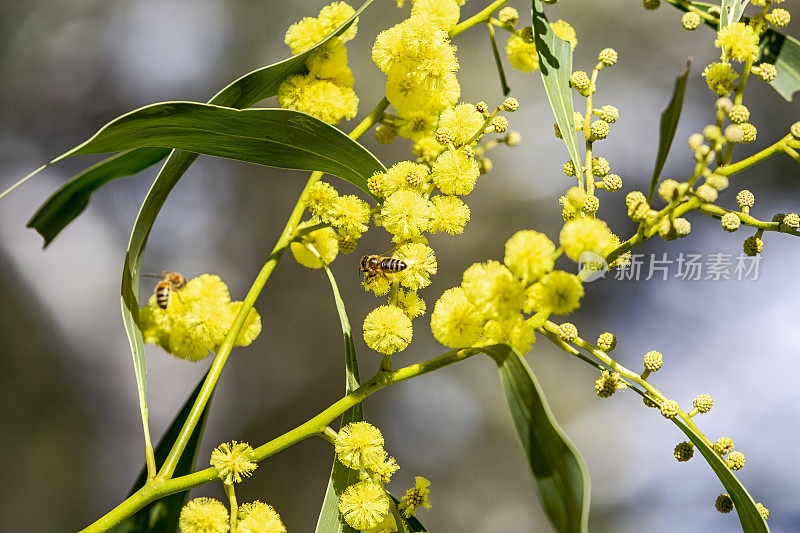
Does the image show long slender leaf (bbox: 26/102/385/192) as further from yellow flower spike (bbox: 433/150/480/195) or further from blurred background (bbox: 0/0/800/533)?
blurred background (bbox: 0/0/800/533)

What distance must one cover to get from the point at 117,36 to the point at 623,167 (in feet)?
4.78

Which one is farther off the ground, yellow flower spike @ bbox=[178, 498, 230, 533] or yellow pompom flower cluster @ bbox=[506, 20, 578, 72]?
yellow pompom flower cluster @ bbox=[506, 20, 578, 72]

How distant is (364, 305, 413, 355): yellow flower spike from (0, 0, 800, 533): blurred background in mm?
1071

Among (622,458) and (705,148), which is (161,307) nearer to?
(705,148)

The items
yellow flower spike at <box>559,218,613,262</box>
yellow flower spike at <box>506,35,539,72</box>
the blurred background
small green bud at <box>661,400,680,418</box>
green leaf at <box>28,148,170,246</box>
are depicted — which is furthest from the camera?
the blurred background

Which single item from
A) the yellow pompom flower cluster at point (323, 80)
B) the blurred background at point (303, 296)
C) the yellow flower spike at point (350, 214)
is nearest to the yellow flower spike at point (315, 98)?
the yellow pompom flower cluster at point (323, 80)

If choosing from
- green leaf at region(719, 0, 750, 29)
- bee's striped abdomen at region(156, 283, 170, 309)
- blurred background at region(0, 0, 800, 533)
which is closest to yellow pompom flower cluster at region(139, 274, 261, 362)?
bee's striped abdomen at region(156, 283, 170, 309)

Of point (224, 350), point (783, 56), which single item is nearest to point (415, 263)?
point (224, 350)

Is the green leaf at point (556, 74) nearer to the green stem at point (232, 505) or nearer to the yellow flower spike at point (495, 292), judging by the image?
the yellow flower spike at point (495, 292)

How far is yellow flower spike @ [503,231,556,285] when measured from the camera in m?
0.51

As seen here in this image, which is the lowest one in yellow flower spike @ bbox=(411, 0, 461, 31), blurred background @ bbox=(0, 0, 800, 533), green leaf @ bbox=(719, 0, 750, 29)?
blurred background @ bbox=(0, 0, 800, 533)

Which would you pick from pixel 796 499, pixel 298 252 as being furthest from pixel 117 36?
pixel 796 499

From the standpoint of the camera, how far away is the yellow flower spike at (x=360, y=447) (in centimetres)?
66

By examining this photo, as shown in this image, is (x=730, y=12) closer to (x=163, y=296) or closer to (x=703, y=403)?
(x=703, y=403)
